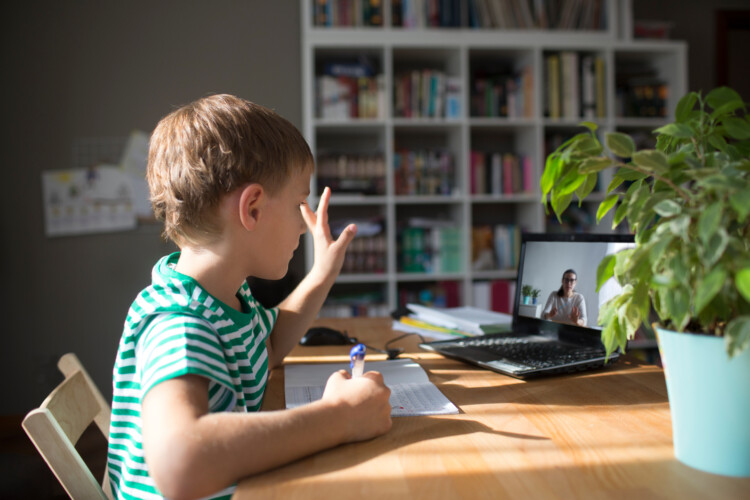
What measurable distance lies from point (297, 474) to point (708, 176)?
1.65 feet

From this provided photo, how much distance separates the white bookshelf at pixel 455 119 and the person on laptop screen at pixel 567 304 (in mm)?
1874

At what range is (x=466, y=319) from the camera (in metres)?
1.61

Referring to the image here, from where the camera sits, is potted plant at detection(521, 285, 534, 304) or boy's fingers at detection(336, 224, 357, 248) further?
potted plant at detection(521, 285, 534, 304)

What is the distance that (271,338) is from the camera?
3.98 feet

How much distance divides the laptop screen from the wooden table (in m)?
0.21

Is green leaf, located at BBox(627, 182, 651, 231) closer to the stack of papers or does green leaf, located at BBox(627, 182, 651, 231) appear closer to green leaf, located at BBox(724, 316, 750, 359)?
green leaf, located at BBox(724, 316, 750, 359)

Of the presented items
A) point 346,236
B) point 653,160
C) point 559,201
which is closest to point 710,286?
point 653,160

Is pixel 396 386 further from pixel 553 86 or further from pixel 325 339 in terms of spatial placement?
pixel 553 86

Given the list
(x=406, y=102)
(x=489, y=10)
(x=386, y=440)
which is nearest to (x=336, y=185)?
(x=406, y=102)

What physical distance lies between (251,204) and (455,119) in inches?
92.3

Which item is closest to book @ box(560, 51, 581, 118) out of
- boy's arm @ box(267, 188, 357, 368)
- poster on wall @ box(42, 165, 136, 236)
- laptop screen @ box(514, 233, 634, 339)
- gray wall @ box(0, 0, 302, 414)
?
gray wall @ box(0, 0, 302, 414)

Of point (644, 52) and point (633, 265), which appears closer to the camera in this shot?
point (633, 265)

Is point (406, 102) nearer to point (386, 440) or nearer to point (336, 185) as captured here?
point (336, 185)

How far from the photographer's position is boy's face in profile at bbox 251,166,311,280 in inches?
36.9
